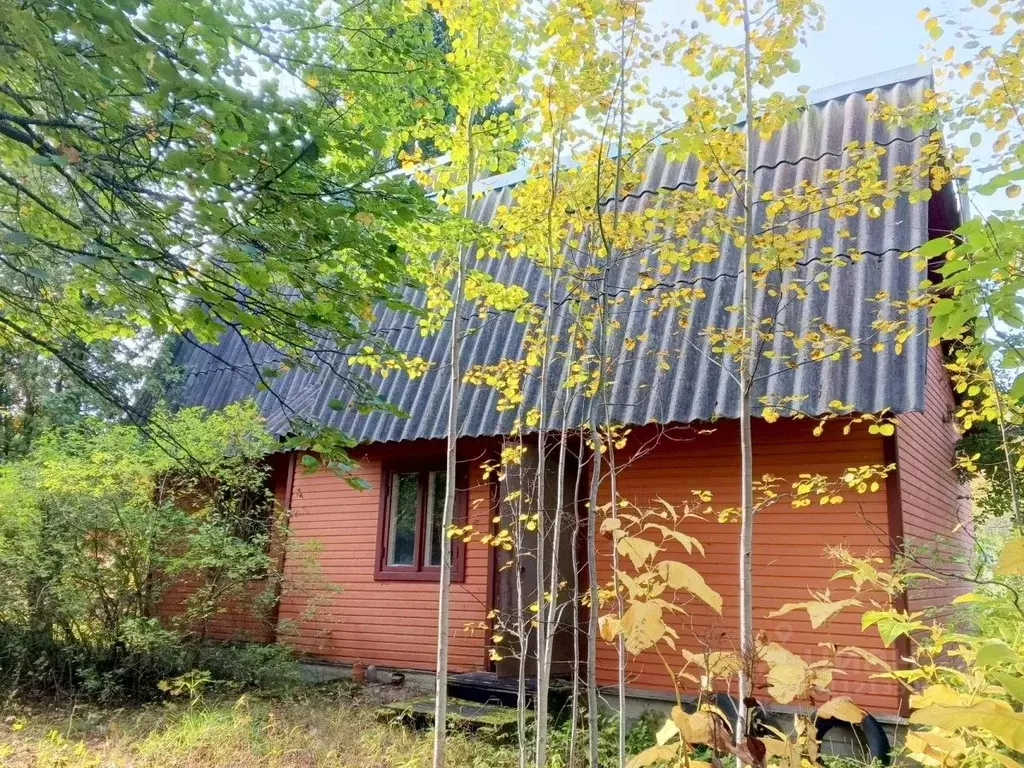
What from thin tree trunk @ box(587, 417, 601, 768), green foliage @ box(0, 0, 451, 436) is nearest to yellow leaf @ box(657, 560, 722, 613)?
thin tree trunk @ box(587, 417, 601, 768)

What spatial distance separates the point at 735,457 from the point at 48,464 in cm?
727

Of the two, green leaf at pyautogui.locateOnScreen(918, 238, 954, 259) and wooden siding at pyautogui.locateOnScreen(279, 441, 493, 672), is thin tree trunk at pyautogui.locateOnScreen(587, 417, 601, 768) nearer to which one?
green leaf at pyautogui.locateOnScreen(918, 238, 954, 259)

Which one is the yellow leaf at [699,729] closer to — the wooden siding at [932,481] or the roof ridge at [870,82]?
the wooden siding at [932,481]

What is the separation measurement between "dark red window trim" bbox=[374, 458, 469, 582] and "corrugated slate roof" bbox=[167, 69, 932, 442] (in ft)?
2.31

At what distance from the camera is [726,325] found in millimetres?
7262

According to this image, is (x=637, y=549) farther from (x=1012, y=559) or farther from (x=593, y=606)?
(x=593, y=606)

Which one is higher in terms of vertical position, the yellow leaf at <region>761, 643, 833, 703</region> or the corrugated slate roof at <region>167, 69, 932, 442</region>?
the corrugated slate roof at <region>167, 69, 932, 442</region>

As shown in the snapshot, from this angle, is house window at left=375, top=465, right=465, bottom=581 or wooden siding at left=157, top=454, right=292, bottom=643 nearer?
wooden siding at left=157, top=454, right=292, bottom=643

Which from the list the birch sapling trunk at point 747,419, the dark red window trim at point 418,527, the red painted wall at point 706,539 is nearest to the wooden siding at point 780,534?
the red painted wall at point 706,539

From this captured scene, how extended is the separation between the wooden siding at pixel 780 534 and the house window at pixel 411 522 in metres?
2.39

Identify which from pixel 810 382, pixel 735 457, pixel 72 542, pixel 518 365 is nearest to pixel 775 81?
pixel 518 365

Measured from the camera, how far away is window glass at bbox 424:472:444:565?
9.23 meters

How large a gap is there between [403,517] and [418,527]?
0.33 m

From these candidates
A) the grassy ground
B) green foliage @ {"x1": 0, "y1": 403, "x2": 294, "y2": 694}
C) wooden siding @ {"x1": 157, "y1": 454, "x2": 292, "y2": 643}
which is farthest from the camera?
wooden siding @ {"x1": 157, "y1": 454, "x2": 292, "y2": 643}
